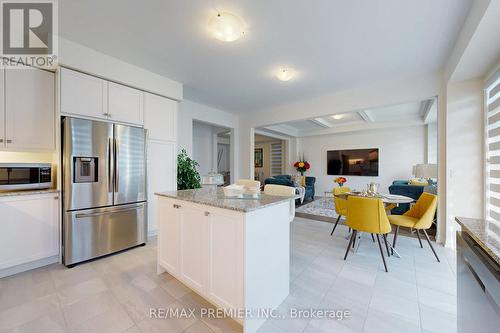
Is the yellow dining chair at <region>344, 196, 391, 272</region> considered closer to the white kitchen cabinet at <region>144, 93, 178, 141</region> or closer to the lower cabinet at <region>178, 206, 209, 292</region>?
the lower cabinet at <region>178, 206, 209, 292</region>

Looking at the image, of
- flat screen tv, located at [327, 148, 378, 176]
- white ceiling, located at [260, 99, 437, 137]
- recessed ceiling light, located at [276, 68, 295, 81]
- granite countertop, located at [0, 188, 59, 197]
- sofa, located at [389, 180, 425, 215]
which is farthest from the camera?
flat screen tv, located at [327, 148, 378, 176]

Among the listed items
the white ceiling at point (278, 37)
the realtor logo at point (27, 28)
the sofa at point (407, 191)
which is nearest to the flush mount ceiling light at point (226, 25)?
the white ceiling at point (278, 37)

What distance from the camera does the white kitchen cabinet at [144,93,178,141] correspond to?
9.94 feet

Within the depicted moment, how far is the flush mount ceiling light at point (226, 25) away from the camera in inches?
71.1

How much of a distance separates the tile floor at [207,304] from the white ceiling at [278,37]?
102 inches

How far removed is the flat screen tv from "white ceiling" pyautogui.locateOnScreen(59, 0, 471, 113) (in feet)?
13.1

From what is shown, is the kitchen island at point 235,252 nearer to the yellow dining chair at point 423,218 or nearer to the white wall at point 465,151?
the yellow dining chair at point 423,218

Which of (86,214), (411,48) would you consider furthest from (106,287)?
(411,48)

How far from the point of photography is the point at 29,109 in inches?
87.6

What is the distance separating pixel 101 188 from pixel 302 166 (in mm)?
6512

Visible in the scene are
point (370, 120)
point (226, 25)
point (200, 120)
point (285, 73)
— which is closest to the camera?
point (226, 25)

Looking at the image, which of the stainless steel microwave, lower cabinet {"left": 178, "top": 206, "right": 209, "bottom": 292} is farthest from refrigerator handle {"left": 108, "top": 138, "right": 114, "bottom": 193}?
lower cabinet {"left": 178, "top": 206, "right": 209, "bottom": 292}

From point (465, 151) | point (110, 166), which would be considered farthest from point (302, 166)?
point (110, 166)

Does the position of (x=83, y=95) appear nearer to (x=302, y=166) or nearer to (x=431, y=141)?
(x=302, y=166)
